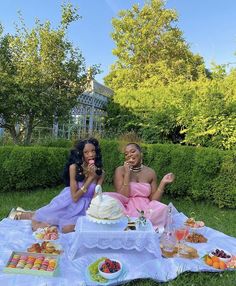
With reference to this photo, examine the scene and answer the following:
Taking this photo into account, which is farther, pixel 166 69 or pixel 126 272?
pixel 166 69

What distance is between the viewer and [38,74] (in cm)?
1015

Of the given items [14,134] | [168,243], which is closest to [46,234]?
[168,243]

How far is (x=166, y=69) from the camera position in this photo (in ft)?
77.7

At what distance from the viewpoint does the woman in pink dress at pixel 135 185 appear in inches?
193

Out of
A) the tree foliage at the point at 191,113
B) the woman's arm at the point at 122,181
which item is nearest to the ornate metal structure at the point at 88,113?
Answer: the tree foliage at the point at 191,113

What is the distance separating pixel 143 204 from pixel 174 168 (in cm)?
258

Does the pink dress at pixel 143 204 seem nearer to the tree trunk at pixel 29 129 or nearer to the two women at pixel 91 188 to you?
the two women at pixel 91 188

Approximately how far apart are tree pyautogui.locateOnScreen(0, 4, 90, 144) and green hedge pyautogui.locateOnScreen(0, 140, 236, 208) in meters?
2.62

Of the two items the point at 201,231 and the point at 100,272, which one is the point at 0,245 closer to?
the point at 100,272

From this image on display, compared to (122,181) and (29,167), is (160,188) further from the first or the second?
(29,167)

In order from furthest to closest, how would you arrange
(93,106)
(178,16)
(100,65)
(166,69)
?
1. (178,16)
2. (166,69)
3. (93,106)
4. (100,65)

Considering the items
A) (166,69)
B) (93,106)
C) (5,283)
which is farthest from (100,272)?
(166,69)

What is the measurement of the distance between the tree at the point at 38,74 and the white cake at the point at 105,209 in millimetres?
6568

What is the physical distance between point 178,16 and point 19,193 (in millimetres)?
22913
